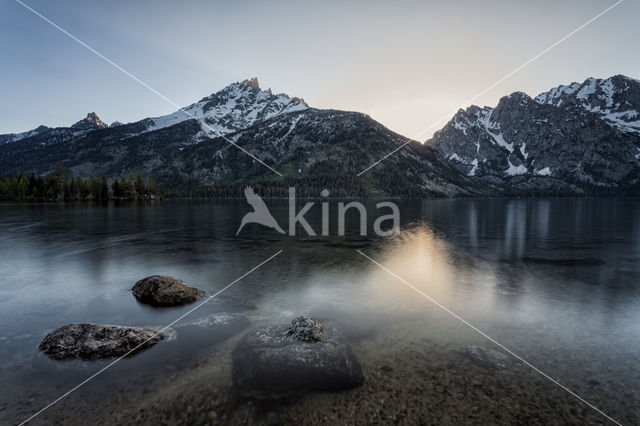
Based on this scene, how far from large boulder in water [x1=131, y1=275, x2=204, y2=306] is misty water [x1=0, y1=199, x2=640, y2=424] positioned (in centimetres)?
76

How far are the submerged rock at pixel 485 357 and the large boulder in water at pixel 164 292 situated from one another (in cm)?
1614

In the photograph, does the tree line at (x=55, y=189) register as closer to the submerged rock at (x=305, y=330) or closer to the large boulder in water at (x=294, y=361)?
the submerged rock at (x=305, y=330)

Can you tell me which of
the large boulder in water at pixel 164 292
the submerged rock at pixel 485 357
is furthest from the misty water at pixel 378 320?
the large boulder in water at pixel 164 292

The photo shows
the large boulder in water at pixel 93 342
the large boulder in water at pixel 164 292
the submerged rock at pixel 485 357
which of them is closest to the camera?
the submerged rock at pixel 485 357

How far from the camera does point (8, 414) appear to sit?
9.28 metres

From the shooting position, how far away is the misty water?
1001 cm

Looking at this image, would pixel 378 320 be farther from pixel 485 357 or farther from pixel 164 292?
pixel 164 292

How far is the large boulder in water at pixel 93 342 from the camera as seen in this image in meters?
12.6

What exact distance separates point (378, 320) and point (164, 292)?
534 inches

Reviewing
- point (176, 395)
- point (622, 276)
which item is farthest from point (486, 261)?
point (176, 395)

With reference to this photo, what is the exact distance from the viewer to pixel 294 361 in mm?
12477

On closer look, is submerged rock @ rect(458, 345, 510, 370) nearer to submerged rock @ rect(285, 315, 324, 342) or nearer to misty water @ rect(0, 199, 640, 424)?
misty water @ rect(0, 199, 640, 424)
